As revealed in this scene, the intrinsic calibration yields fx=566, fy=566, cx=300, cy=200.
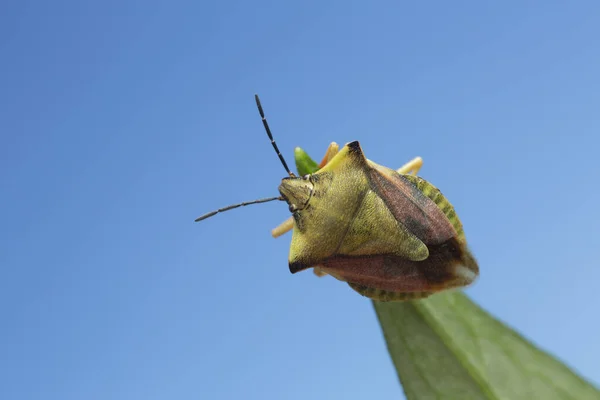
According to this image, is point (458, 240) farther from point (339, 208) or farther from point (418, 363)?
point (418, 363)

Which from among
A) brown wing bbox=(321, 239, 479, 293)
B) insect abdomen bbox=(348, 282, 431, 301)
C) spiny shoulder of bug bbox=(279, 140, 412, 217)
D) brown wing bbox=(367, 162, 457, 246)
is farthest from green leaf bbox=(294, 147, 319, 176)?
insect abdomen bbox=(348, 282, 431, 301)

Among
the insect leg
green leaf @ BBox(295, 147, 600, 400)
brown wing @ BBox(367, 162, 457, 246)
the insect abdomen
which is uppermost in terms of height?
the insect leg

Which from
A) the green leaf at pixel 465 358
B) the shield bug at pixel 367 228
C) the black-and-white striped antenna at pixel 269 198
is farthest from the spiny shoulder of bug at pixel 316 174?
the green leaf at pixel 465 358

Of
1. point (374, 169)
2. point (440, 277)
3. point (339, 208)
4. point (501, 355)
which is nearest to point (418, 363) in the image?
point (501, 355)

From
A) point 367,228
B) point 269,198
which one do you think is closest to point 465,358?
point 367,228

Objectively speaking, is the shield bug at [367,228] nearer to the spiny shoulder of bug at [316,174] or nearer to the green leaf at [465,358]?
the spiny shoulder of bug at [316,174]

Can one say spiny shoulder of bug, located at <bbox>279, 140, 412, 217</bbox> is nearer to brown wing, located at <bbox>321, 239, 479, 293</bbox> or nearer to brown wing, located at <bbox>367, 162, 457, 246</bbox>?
brown wing, located at <bbox>367, 162, 457, 246</bbox>

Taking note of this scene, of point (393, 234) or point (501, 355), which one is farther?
point (393, 234)
